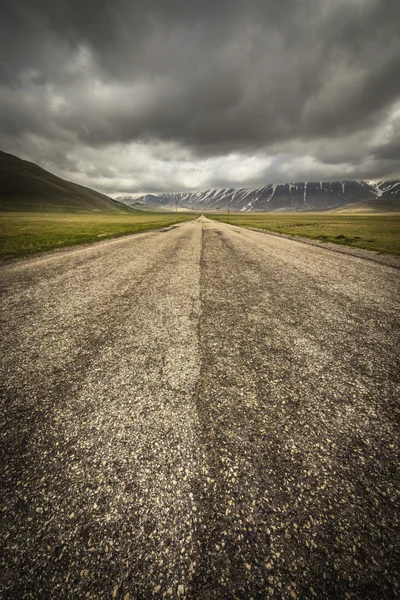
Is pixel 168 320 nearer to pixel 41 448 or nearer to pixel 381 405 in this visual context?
pixel 41 448

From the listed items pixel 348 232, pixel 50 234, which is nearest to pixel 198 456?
pixel 50 234

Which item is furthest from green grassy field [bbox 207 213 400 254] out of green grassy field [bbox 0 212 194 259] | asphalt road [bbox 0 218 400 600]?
green grassy field [bbox 0 212 194 259]

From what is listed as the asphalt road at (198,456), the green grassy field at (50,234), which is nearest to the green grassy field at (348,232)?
the asphalt road at (198,456)

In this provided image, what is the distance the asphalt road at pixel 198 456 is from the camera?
191 cm

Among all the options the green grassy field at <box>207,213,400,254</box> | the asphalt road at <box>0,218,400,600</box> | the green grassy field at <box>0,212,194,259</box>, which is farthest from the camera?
the green grassy field at <box>207,213,400,254</box>

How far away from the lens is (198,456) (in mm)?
2750

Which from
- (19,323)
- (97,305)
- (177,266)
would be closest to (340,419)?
(97,305)

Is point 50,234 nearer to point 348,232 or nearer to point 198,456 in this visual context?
point 198,456

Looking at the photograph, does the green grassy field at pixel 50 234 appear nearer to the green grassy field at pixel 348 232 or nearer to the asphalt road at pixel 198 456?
the asphalt road at pixel 198 456

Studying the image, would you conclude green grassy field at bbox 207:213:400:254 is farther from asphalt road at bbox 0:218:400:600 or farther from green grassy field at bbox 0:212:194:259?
green grassy field at bbox 0:212:194:259

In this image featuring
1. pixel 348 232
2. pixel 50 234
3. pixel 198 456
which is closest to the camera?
pixel 198 456

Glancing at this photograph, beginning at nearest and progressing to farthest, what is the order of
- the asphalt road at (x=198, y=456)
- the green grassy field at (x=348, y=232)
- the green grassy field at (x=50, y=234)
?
the asphalt road at (x=198, y=456), the green grassy field at (x=50, y=234), the green grassy field at (x=348, y=232)

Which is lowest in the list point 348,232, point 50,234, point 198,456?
point 348,232

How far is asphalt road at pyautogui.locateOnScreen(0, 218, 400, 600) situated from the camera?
75.2 inches
